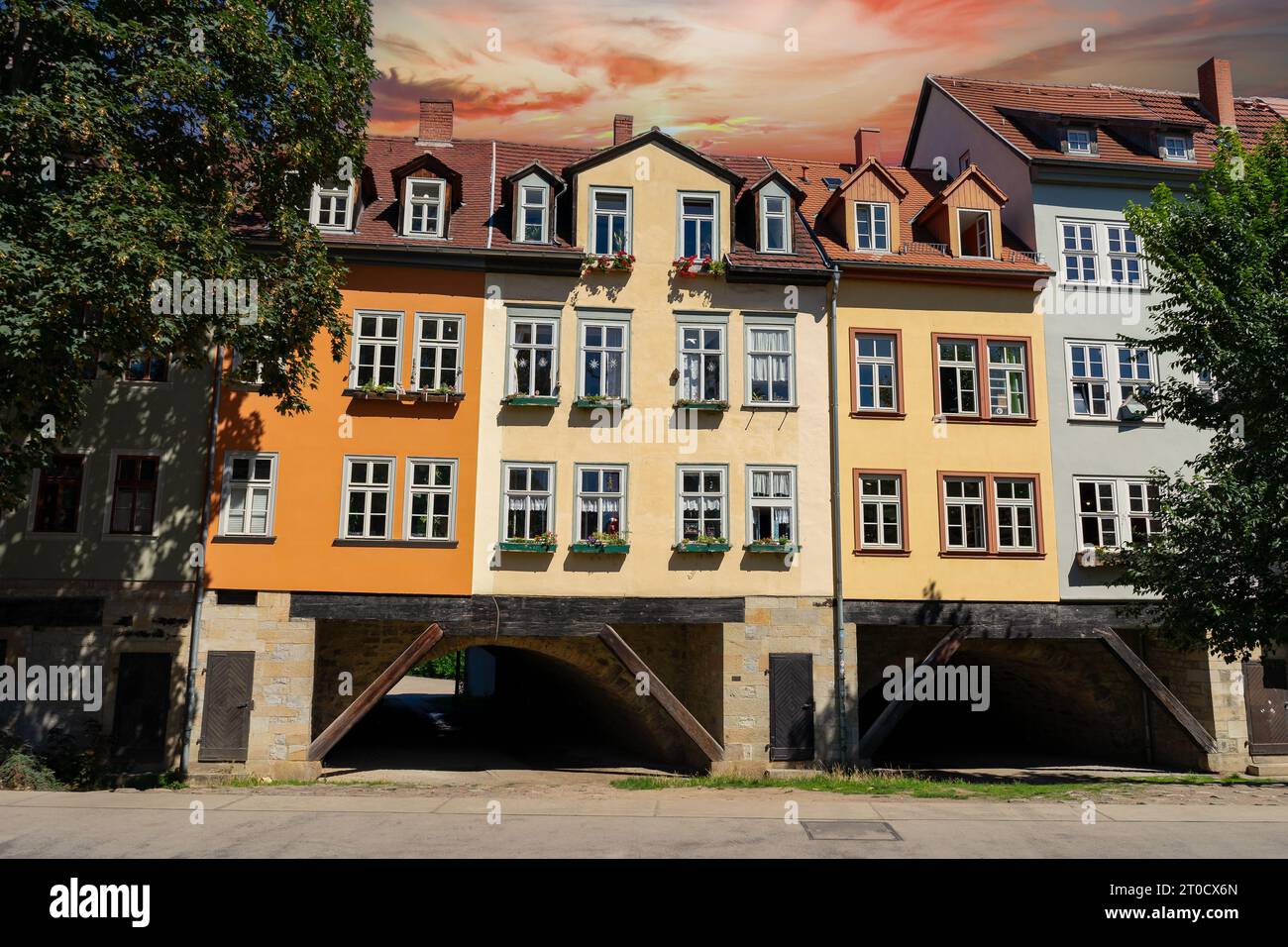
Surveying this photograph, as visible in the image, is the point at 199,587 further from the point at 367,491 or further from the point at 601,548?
the point at 601,548

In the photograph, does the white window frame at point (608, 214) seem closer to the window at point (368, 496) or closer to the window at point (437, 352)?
the window at point (437, 352)

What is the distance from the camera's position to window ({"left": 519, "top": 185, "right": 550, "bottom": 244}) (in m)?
19.6

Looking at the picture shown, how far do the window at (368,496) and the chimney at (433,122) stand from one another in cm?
975

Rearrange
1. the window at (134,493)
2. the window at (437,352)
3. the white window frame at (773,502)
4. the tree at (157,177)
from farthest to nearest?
the white window frame at (773,502) < the window at (437,352) < the window at (134,493) < the tree at (157,177)

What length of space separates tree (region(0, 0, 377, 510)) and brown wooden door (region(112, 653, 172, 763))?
4.30 m

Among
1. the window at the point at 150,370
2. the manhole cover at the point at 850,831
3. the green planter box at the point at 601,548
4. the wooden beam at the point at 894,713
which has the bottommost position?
the manhole cover at the point at 850,831

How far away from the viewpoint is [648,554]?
61.3 ft

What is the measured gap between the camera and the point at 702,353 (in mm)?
19500

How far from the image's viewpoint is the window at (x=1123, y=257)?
68.3ft

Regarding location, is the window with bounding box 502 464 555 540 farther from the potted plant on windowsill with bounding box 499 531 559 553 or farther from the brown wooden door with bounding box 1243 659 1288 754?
the brown wooden door with bounding box 1243 659 1288 754

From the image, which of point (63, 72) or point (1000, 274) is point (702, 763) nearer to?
point (1000, 274)

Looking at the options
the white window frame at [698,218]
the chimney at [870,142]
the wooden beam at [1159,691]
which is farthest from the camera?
the chimney at [870,142]

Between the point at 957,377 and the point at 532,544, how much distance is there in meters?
9.87

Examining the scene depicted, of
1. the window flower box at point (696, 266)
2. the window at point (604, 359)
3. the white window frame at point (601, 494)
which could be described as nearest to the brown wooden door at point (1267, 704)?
the white window frame at point (601, 494)
